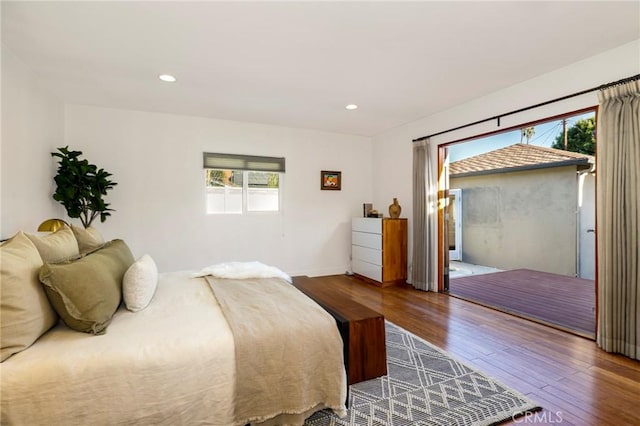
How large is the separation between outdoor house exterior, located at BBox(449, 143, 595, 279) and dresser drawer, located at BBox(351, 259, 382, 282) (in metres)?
3.34

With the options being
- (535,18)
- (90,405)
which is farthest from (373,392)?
(535,18)

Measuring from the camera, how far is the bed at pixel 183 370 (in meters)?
1.21

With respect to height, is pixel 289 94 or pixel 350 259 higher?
pixel 289 94

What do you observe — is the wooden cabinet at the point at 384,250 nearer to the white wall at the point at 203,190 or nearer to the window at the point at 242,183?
the white wall at the point at 203,190

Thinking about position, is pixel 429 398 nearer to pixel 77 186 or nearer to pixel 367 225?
pixel 367 225

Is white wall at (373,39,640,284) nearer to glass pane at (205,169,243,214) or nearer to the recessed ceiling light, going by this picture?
glass pane at (205,169,243,214)

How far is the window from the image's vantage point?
4.67m

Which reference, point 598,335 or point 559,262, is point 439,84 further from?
point 559,262

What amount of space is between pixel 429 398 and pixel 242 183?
399cm

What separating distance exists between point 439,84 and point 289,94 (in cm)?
177

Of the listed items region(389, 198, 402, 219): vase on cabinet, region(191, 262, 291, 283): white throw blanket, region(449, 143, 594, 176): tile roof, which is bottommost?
region(191, 262, 291, 283): white throw blanket

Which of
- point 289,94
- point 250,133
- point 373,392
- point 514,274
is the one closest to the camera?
point 373,392

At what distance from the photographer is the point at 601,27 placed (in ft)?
7.55

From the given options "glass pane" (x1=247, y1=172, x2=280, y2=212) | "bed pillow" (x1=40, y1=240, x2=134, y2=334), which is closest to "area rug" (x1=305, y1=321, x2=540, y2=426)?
"bed pillow" (x1=40, y1=240, x2=134, y2=334)
